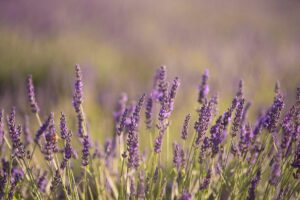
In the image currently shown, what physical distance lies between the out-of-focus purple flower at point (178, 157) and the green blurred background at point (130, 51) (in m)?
1.54

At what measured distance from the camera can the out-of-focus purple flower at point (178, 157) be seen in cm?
199

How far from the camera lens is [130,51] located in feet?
24.3

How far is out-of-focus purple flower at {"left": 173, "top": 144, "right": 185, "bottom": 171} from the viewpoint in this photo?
1.99 metres

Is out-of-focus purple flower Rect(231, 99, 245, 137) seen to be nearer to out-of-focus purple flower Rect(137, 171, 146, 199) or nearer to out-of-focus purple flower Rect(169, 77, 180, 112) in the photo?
out-of-focus purple flower Rect(169, 77, 180, 112)

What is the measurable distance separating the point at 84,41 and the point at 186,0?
7.46 meters

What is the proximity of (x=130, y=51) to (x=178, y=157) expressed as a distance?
5.52 m

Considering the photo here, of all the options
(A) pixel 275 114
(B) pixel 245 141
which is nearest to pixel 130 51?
(B) pixel 245 141

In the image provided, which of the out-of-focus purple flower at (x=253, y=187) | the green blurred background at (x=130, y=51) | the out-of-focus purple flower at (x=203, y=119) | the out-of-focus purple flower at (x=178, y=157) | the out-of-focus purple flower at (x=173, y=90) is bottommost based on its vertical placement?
the out-of-focus purple flower at (x=253, y=187)

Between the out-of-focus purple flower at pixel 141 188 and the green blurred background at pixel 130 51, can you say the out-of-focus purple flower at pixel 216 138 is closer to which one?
the out-of-focus purple flower at pixel 141 188

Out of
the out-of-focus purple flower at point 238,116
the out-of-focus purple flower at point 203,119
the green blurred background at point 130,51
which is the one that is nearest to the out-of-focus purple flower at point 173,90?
the out-of-focus purple flower at point 203,119

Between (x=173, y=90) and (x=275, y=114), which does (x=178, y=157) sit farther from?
(x=275, y=114)

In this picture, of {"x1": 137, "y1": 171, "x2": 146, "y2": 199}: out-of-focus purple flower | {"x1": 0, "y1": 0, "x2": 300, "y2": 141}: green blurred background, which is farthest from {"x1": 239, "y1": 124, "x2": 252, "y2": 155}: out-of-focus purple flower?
{"x1": 0, "y1": 0, "x2": 300, "y2": 141}: green blurred background

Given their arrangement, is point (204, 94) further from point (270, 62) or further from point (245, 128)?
point (270, 62)

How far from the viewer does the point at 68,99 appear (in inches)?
186
